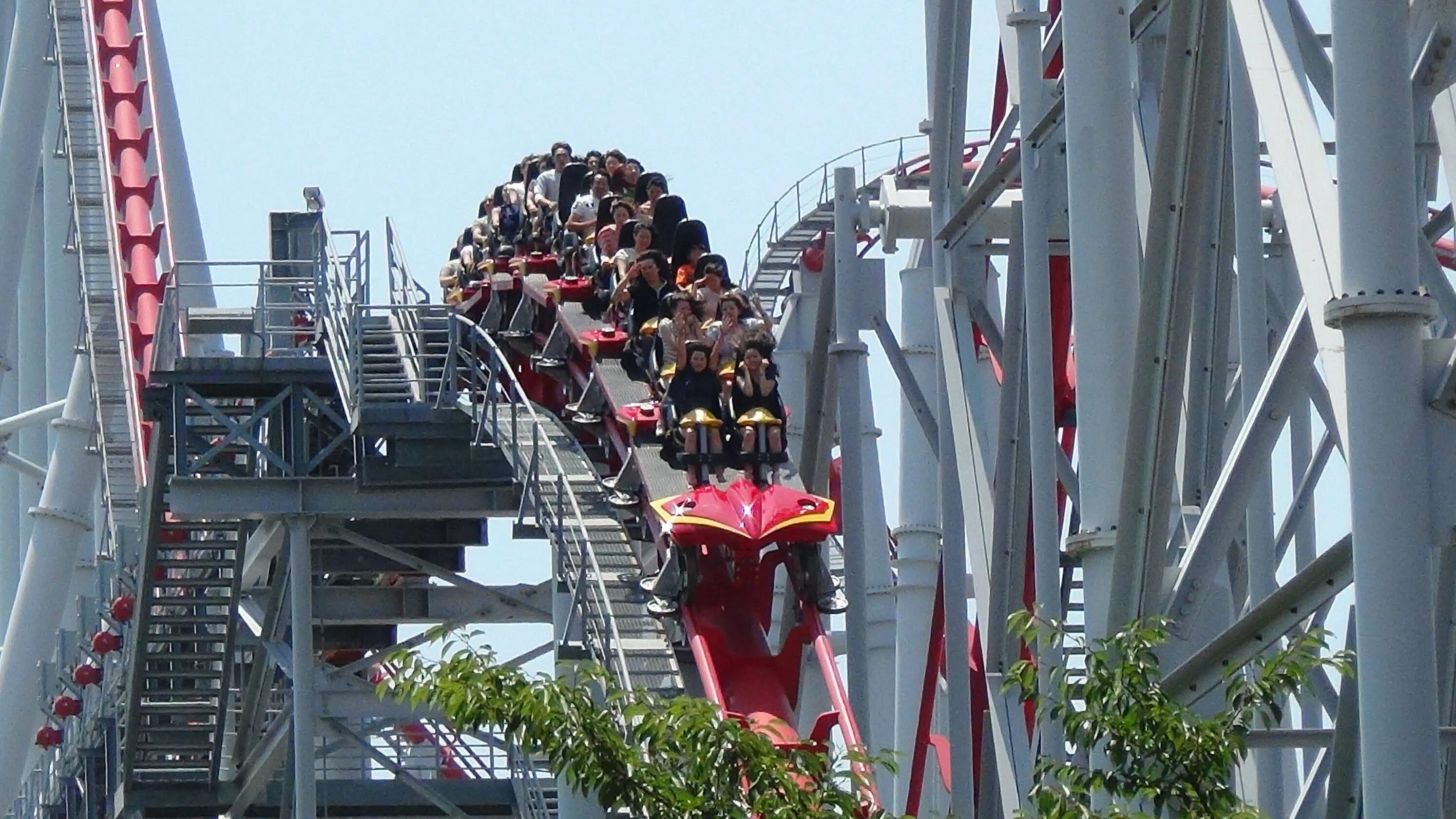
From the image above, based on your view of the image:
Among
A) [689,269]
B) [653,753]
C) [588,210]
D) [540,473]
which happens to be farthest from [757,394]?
[653,753]

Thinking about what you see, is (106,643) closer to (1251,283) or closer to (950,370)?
(950,370)

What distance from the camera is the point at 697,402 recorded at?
15.8m

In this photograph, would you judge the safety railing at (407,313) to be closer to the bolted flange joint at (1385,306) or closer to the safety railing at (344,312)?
the safety railing at (344,312)

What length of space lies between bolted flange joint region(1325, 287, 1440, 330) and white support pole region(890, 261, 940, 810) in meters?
13.1

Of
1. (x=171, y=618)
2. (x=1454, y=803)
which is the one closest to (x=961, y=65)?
(x=1454, y=803)

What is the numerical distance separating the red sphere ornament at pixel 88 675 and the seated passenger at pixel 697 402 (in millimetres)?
7925

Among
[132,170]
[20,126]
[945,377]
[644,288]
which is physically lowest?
[945,377]

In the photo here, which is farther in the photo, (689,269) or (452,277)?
(452,277)

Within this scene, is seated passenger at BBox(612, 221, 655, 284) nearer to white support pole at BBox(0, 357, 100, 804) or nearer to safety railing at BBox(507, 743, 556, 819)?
safety railing at BBox(507, 743, 556, 819)

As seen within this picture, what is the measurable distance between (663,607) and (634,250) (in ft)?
14.5

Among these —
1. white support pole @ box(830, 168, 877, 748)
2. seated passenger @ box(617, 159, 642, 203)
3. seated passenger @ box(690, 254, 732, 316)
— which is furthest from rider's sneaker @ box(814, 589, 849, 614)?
seated passenger @ box(617, 159, 642, 203)

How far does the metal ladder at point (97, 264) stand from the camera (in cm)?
2172

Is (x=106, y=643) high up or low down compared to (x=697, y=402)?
down

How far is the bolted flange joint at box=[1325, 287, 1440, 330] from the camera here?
6422mm
